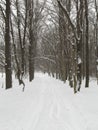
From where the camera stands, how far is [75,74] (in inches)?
757

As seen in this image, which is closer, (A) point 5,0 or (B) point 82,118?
(B) point 82,118

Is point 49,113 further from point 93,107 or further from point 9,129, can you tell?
point 9,129

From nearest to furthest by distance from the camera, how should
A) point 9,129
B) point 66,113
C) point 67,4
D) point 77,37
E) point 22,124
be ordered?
point 9,129, point 22,124, point 66,113, point 77,37, point 67,4

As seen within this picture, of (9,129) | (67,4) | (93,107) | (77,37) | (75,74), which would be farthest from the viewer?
(67,4)

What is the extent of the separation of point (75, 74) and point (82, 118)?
32.8 feet

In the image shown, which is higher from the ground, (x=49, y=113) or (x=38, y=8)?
(x=38, y=8)

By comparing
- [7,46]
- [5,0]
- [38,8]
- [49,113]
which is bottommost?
[49,113]

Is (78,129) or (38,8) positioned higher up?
(38,8)

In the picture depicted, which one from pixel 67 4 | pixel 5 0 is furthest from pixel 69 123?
pixel 67 4

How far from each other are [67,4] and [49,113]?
699 inches

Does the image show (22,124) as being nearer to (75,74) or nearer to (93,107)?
(93,107)

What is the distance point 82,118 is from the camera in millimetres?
9312

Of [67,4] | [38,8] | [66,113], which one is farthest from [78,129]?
[38,8]

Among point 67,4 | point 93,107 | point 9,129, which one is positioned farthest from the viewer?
point 67,4
